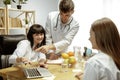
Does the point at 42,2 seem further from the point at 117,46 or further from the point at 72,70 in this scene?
the point at 117,46

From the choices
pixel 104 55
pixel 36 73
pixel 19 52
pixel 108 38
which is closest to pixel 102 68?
pixel 104 55

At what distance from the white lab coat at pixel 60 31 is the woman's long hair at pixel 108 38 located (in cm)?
137

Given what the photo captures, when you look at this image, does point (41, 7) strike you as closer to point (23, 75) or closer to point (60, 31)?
point (60, 31)

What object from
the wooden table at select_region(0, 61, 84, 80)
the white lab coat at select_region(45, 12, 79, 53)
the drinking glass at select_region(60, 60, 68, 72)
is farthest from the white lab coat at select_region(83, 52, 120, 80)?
the white lab coat at select_region(45, 12, 79, 53)

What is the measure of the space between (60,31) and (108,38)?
1.47m

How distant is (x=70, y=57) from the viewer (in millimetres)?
2479

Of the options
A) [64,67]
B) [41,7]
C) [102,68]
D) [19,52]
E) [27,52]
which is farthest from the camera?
[41,7]

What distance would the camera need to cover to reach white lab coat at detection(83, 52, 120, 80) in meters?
1.42

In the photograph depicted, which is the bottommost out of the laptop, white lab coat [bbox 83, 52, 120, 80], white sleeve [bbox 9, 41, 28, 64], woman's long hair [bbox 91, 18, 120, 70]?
the laptop

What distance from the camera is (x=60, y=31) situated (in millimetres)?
2902

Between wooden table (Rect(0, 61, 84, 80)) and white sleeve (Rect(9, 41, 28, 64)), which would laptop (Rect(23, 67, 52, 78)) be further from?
white sleeve (Rect(9, 41, 28, 64))

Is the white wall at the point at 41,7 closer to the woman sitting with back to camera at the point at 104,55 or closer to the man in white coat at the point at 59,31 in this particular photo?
the man in white coat at the point at 59,31

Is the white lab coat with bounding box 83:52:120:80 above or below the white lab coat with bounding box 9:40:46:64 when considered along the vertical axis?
above

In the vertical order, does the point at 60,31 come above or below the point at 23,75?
above
